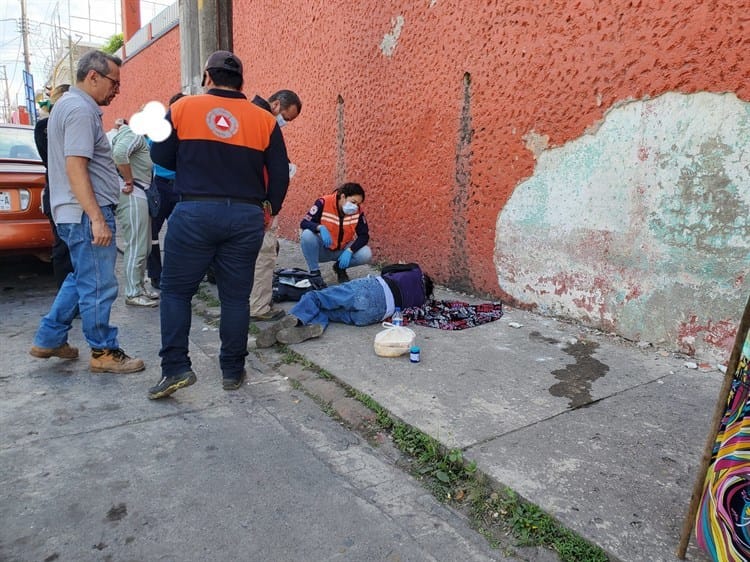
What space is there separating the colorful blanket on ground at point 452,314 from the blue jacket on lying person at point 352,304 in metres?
0.08

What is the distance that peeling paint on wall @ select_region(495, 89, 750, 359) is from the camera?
3148 millimetres

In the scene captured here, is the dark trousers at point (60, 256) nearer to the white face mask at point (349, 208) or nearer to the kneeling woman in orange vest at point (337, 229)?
the kneeling woman in orange vest at point (337, 229)

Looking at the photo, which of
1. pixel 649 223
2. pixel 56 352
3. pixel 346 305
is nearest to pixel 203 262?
pixel 56 352

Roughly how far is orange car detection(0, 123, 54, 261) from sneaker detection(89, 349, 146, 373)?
2281mm

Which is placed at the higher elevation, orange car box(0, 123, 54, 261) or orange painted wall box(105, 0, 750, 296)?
orange painted wall box(105, 0, 750, 296)

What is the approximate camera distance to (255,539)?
6.21 ft

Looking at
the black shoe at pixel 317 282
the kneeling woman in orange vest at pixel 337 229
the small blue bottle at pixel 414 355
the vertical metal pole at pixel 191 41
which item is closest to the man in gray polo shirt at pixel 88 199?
the small blue bottle at pixel 414 355

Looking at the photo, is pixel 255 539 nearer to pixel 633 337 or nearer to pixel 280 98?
pixel 633 337

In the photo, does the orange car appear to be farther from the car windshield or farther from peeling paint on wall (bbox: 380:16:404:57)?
peeling paint on wall (bbox: 380:16:404:57)

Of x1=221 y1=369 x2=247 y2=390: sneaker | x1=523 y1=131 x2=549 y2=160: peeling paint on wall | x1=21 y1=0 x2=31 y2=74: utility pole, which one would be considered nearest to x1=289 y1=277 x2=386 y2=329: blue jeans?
x1=221 y1=369 x2=247 y2=390: sneaker

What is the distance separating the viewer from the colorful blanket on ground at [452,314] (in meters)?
4.17

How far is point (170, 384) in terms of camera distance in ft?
9.57

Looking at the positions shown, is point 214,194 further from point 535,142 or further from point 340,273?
point 340,273

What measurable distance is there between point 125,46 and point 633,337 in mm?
16971
